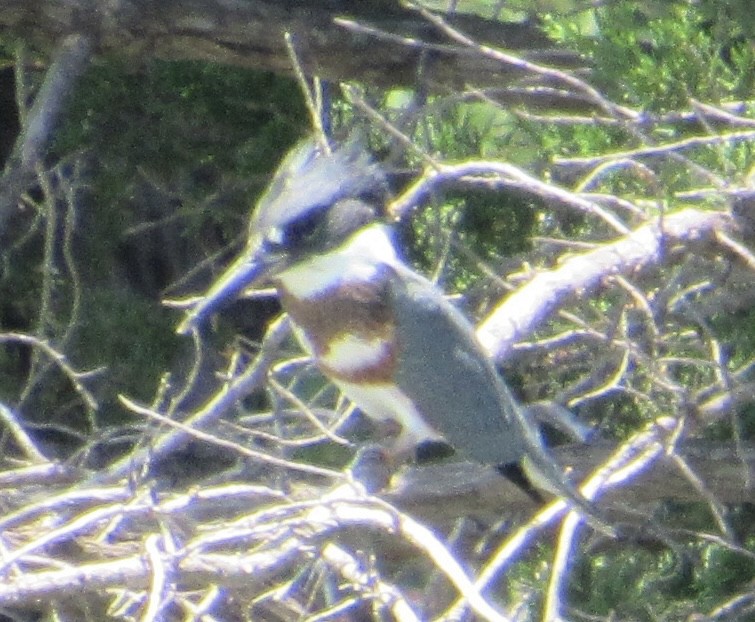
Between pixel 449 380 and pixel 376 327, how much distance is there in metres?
0.16

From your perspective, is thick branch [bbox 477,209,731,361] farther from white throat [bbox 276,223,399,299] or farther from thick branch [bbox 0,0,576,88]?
thick branch [bbox 0,0,576,88]

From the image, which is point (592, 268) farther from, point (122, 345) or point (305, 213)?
point (122, 345)

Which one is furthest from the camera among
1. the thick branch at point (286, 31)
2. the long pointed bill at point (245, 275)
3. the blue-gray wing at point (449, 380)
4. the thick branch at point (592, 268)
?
the thick branch at point (286, 31)

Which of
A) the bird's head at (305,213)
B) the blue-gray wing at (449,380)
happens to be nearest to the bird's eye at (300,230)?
the bird's head at (305,213)

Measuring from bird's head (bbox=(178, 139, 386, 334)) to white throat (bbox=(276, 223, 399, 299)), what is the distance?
2cm

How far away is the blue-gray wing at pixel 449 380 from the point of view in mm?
2432

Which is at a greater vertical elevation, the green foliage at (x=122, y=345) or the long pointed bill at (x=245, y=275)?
the long pointed bill at (x=245, y=275)

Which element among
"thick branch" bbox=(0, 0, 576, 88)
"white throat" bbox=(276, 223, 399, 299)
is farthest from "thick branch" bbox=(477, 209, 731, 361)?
"thick branch" bbox=(0, 0, 576, 88)

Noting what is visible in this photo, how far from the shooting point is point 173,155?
3514mm

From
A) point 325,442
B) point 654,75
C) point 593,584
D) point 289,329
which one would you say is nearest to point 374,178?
point 289,329

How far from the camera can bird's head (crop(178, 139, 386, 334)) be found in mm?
2336

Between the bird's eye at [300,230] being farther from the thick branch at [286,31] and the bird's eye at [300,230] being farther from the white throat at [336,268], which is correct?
the thick branch at [286,31]

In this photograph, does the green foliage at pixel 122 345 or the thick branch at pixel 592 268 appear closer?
the thick branch at pixel 592 268

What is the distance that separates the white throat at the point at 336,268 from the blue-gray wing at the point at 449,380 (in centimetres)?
5
